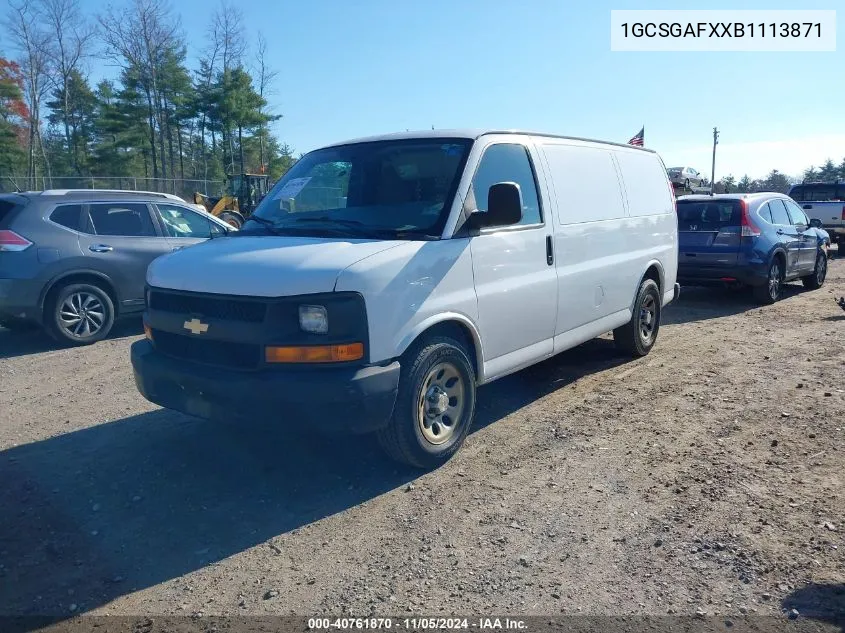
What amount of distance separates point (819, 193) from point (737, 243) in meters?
12.5

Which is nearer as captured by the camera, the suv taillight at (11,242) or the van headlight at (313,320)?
the van headlight at (313,320)

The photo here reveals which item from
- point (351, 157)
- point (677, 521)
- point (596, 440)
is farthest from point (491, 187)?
point (677, 521)

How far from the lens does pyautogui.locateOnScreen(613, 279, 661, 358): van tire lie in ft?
23.2

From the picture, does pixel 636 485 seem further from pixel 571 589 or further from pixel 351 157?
pixel 351 157

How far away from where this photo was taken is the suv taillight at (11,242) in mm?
7664

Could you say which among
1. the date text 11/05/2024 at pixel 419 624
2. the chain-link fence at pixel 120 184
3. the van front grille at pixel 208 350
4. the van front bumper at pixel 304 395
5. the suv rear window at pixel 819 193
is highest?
the chain-link fence at pixel 120 184

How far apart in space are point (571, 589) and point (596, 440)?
6.48ft

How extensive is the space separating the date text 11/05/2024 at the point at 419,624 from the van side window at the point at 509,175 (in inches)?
107

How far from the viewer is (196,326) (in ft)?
13.4

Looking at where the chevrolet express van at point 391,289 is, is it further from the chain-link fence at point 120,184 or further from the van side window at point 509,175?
the chain-link fence at point 120,184

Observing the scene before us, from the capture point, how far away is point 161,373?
13.8ft

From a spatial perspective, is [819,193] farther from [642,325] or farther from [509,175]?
[509,175]

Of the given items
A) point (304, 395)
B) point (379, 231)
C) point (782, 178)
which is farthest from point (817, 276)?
point (782, 178)

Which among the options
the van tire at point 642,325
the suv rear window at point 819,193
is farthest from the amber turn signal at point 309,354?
the suv rear window at point 819,193
